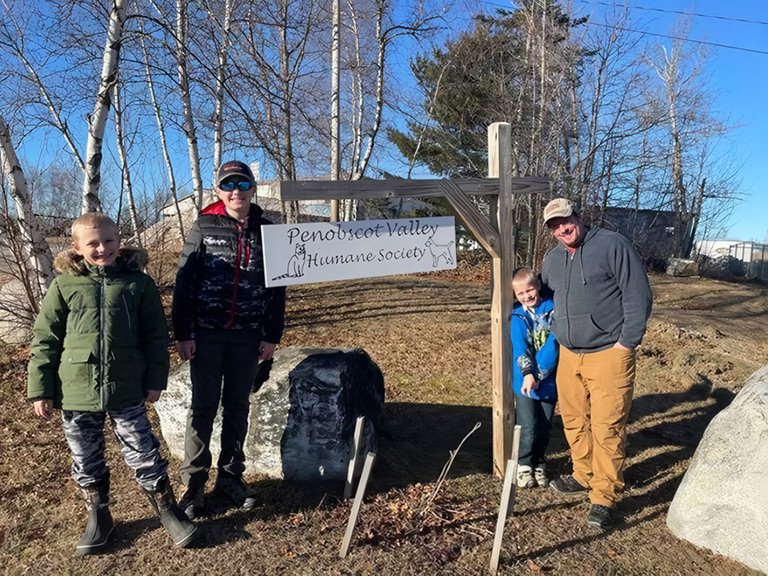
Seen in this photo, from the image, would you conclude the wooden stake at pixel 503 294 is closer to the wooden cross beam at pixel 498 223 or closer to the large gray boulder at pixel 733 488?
the wooden cross beam at pixel 498 223

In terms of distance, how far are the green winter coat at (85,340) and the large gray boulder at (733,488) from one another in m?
3.25

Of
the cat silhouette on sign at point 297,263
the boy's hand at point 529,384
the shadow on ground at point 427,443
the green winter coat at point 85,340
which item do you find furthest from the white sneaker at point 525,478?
the green winter coat at point 85,340

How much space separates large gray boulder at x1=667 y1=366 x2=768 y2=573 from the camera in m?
2.85

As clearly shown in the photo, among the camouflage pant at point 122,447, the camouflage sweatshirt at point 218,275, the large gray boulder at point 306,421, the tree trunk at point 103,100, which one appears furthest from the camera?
the tree trunk at point 103,100

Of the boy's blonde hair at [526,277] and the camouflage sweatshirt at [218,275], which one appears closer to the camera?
the camouflage sweatshirt at [218,275]

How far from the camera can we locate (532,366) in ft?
11.8

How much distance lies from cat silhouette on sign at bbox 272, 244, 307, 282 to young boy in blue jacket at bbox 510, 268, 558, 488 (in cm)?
149

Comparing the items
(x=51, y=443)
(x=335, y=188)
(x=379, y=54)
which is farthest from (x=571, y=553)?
(x=379, y=54)

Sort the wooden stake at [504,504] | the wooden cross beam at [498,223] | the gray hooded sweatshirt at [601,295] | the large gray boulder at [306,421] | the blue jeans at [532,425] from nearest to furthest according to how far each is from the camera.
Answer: the wooden stake at [504,504], the gray hooded sweatshirt at [601,295], the wooden cross beam at [498,223], the large gray boulder at [306,421], the blue jeans at [532,425]

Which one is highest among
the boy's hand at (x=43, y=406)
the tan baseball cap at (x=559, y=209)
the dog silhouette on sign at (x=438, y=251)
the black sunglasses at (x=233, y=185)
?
the black sunglasses at (x=233, y=185)

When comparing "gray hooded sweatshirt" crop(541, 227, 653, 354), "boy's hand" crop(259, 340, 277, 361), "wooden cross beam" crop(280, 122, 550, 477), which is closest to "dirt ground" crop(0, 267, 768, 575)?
"wooden cross beam" crop(280, 122, 550, 477)

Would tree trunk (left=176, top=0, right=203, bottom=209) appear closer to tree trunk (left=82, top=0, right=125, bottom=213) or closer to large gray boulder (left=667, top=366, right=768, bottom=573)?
tree trunk (left=82, top=0, right=125, bottom=213)

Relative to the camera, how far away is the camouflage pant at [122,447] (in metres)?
2.76

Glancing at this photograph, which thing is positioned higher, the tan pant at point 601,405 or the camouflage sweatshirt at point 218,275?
the camouflage sweatshirt at point 218,275
